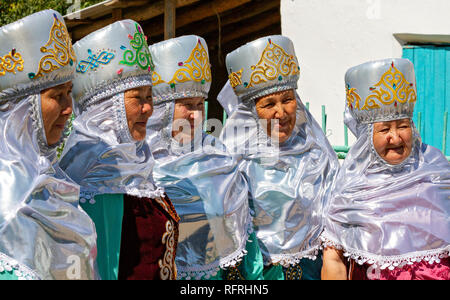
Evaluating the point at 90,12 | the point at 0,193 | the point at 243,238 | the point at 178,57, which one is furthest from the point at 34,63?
the point at 90,12

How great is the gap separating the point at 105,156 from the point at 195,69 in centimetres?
106

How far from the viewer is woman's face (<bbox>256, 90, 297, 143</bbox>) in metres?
4.29

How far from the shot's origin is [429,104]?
7.55 meters

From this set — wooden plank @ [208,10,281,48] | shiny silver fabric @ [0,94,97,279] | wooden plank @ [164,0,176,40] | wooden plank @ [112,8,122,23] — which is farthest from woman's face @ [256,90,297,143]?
wooden plank @ [208,10,281,48]

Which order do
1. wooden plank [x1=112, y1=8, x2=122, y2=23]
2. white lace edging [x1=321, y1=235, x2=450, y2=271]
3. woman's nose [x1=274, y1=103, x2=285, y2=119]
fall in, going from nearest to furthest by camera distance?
white lace edging [x1=321, y1=235, x2=450, y2=271]
woman's nose [x1=274, y1=103, x2=285, y2=119]
wooden plank [x1=112, y1=8, x2=122, y2=23]

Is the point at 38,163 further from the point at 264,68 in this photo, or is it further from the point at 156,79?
the point at 264,68

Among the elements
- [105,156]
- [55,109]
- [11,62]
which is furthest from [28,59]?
[105,156]

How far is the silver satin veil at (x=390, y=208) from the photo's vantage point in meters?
→ 3.79

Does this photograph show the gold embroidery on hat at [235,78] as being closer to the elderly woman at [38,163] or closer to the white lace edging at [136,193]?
the white lace edging at [136,193]

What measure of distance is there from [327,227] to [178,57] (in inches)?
51.6

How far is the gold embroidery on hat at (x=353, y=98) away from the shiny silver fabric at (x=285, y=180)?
355mm

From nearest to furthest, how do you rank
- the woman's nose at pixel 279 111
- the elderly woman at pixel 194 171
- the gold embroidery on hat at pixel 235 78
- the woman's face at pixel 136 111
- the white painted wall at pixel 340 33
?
the woman's face at pixel 136 111, the elderly woman at pixel 194 171, the woman's nose at pixel 279 111, the gold embroidery on hat at pixel 235 78, the white painted wall at pixel 340 33

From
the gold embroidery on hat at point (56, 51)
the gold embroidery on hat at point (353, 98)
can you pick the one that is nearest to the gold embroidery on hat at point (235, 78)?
the gold embroidery on hat at point (353, 98)

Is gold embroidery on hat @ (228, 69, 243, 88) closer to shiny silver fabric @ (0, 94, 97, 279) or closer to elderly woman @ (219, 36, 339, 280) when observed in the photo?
elderly woman @ (219, 36, 339, 280)
